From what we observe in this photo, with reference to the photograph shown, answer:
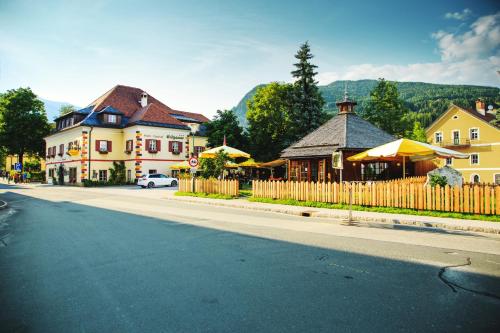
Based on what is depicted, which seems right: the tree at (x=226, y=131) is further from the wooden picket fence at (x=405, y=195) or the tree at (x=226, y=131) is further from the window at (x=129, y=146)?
the wooden picket fence at (x=405, y=195)

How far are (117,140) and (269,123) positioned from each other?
2029cm

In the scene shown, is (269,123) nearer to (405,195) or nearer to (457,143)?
(405,195)

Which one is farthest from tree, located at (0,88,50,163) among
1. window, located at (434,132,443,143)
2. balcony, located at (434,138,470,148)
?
balcony, located at (434,138,470,148)

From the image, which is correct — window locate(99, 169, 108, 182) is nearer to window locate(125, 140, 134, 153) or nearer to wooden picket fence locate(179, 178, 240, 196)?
window locate(125, 140, 134, 153)

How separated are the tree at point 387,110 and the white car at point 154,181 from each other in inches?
1121

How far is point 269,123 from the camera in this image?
39438 mm

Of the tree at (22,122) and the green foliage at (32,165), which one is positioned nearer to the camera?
the tree at (22,122)

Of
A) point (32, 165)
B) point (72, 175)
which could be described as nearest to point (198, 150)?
point (72, 175)

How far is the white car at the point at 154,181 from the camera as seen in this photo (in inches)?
1339

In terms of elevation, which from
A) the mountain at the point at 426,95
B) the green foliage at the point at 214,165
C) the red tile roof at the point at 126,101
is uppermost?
the mountain at the point at 426,95

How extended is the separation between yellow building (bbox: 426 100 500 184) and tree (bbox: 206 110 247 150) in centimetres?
2652

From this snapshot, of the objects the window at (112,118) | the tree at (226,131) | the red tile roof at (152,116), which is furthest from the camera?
the window at (112,118)

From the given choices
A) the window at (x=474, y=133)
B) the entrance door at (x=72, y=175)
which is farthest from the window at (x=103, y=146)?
the window at (x=474, y=133)

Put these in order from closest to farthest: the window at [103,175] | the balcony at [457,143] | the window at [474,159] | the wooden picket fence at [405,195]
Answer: the wooden picket fence at [405,195] < the window at [103,175] < the window at [474,159] < the balcony at [457,143]
